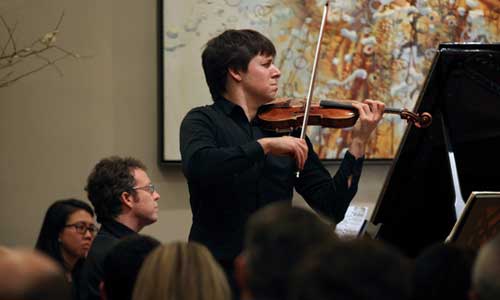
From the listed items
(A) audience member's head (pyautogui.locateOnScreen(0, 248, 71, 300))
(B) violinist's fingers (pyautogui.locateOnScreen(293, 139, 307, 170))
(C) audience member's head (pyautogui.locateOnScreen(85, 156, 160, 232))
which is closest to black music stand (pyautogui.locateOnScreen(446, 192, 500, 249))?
(B) violinist's fingers (pyautogui.locateOnScreen(293, 139, 307, 170))

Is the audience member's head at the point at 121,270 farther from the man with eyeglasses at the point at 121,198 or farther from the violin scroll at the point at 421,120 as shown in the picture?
the violin scroll at the point at 421,120

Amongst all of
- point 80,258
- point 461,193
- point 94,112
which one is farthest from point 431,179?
point 94,112

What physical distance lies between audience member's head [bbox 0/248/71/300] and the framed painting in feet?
10.5

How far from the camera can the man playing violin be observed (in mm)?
3080

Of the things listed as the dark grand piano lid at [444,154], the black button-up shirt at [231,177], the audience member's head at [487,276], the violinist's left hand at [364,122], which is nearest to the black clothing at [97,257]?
the black button-up shirt at [231,177]

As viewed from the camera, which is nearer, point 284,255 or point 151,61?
point 284,255

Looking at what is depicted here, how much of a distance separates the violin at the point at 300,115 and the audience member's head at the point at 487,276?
157 centimetres

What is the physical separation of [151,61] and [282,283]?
322 cm

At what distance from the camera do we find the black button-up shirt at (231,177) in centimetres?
306

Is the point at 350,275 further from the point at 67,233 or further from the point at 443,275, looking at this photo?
the point at 67,233

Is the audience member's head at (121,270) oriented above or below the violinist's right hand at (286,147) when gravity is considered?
below

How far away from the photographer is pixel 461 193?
3.71 metres

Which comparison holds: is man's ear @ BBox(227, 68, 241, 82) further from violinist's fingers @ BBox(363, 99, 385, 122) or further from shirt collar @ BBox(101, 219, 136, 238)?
shirt collar @ BBox(101, 219, 136, 238)

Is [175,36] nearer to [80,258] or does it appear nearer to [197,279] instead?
[80,258]
